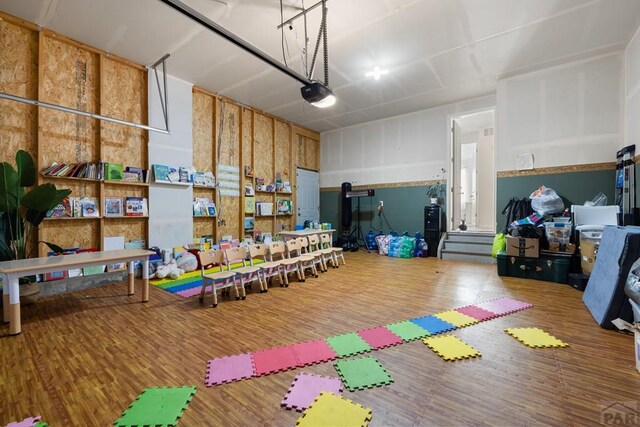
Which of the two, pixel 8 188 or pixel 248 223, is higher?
pixel 8 188

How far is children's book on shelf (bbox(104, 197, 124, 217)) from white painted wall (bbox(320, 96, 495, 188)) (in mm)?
6206

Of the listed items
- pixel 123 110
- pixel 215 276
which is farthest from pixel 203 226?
pixel 215 276

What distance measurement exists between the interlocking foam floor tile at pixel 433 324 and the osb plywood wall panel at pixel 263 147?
5.73 m

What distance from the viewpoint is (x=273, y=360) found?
220cm

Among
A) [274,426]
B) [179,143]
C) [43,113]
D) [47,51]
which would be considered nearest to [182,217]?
[179,143]

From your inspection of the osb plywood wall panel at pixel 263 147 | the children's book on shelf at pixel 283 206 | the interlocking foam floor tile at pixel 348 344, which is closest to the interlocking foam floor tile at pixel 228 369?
the interlocking foam floor tile at pixel 348 344

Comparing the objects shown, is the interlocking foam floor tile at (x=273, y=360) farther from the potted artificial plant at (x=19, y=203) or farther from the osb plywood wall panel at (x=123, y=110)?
the osb plywood wall panel at (x=123, y=110)

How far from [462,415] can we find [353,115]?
7594mm

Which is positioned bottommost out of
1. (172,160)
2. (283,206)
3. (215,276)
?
(215,276)

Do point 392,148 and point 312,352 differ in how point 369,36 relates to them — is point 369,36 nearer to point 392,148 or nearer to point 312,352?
point 392,148

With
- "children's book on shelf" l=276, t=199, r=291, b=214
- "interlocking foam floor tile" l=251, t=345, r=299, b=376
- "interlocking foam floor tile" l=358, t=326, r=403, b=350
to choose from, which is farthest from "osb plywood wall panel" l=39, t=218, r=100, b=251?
"interlocking foam floor tile" l=358, t=326, r=403, b=350

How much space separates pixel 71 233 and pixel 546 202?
8.49 meters

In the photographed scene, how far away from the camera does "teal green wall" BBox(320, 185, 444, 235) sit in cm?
779

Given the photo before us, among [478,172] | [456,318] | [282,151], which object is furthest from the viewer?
[478,172]
